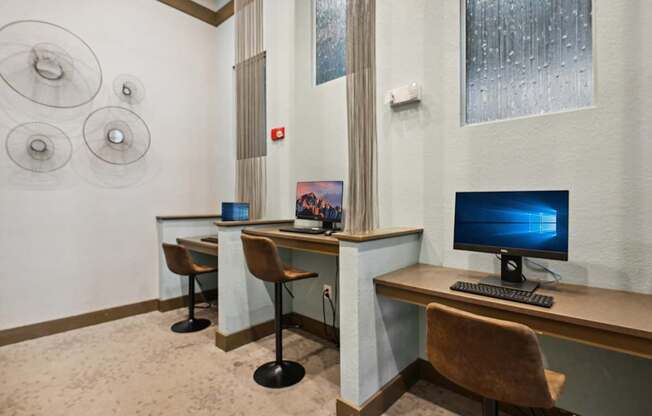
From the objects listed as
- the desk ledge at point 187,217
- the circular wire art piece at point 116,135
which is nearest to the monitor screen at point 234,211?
the desk ledge at point 187,217

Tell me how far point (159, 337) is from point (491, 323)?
279cm

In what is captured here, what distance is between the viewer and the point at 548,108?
170cm

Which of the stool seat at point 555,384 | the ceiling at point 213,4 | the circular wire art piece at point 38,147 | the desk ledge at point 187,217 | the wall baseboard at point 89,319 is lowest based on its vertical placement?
the wall baseboard at point 89,319

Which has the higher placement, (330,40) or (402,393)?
(330,40)

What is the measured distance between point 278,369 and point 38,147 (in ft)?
9.26

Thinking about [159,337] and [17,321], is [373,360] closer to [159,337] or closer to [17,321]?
[159,337]

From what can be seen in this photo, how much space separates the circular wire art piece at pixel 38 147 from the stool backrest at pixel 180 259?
1262mm

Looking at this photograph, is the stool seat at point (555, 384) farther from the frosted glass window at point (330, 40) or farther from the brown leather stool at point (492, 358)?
the frosted glass window at point (330, 40)

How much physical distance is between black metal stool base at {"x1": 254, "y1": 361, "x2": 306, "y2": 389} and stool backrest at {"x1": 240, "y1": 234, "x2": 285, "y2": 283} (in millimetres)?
646

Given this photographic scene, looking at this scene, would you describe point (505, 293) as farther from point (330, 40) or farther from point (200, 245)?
point (200, 245)

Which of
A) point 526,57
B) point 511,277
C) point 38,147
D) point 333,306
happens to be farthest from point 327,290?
point 38,147

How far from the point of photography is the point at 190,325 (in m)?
2.92

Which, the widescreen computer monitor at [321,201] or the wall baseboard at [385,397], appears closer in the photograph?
the wall baseboard at [385,397]

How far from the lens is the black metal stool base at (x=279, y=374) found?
203 centimetres
